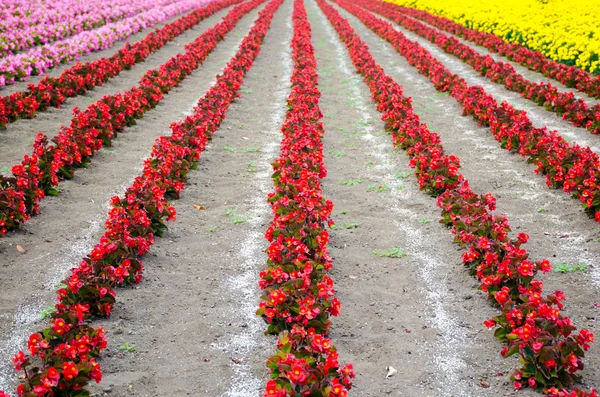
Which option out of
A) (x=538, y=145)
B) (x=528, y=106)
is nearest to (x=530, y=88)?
(x=528, y=106)

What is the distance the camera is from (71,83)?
13664 mm

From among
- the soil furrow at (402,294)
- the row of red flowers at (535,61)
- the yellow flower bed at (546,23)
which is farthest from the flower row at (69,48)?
the yellow flower bed at (546,23)

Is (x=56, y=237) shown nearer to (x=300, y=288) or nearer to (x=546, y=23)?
(x=300, y=288)

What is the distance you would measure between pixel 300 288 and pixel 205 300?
A: 1130mm

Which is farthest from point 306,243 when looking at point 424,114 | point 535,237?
point 424,114

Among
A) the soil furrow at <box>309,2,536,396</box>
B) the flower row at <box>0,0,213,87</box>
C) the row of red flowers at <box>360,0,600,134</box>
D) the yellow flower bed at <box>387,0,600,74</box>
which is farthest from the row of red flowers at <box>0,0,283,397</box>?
the yellow flower bed at <box>387,0,600,74</box>

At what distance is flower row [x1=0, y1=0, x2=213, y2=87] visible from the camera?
14.9m

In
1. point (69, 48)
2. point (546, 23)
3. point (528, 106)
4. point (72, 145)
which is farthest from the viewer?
point (546, 23)

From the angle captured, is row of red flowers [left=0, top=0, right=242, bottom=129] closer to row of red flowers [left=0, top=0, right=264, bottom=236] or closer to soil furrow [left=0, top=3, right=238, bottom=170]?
soil furrow [left=0, top=3, right=238, bottom=170]

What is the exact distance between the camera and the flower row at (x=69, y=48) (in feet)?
48.8

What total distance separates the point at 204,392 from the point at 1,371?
1625 millimetres

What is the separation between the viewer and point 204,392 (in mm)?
4570

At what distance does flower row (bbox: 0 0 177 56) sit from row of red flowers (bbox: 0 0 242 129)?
3.36m

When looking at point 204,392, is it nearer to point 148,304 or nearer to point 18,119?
point 148,304
